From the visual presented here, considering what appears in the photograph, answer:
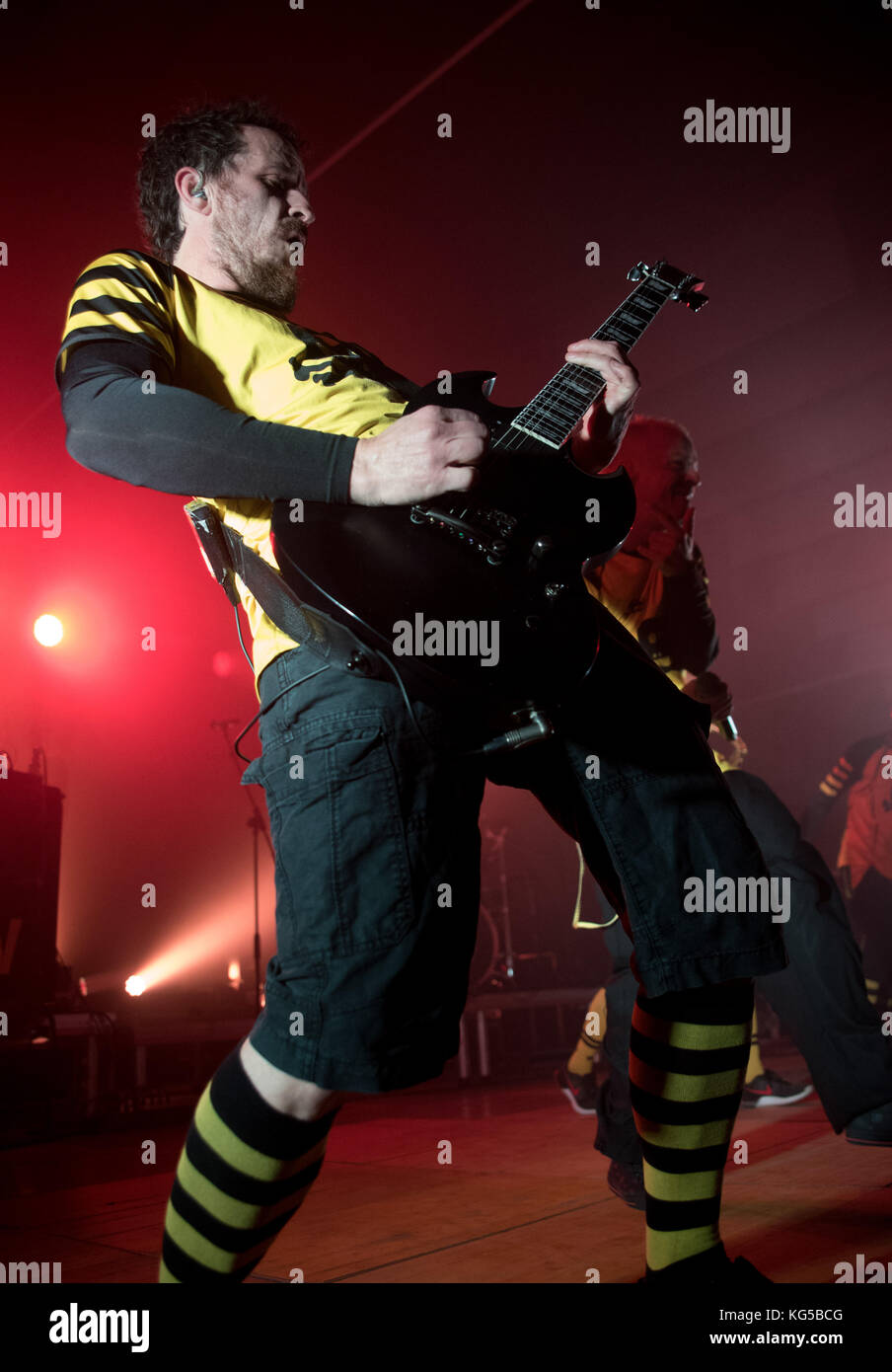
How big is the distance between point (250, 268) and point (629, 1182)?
1.92 metres

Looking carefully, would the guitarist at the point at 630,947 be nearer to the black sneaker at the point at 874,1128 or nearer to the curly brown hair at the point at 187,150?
the black sneaker at the point at 874,1128

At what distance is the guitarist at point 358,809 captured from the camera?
985 mm

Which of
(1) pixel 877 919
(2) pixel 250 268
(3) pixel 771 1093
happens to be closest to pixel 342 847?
(2) pixel 250 268

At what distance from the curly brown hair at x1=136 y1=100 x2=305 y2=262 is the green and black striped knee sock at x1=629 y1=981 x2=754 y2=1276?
1.42 m

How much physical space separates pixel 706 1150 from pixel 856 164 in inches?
194

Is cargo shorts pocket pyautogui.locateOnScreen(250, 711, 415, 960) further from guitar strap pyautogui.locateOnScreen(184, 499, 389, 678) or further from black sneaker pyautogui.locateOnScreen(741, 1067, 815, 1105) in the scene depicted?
black sneaker pyautogui.locateOnScreen(741, 1067, 815, 1105)

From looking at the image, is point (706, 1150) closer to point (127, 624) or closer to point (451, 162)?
point (451, 162)

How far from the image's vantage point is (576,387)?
1.39 metres

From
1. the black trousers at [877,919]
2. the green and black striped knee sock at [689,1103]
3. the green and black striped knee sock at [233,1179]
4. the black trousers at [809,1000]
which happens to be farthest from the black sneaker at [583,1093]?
the green and black striped knee sock at [233,1179]

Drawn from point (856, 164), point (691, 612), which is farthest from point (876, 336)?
point (691, 612)

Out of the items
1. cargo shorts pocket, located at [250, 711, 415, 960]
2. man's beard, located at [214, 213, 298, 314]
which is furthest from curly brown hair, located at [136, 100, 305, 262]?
cargo shorts pocket, located at [250, 711, 415, 960]

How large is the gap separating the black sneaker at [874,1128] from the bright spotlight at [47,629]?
6.58 meters

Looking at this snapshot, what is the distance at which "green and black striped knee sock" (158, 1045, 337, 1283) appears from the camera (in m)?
0.99
